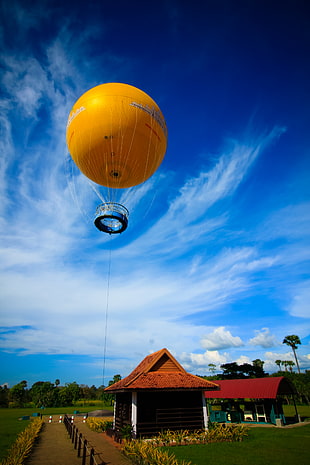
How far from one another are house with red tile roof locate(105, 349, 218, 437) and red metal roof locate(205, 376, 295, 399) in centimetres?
732

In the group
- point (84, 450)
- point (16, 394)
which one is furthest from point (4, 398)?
point (84, 450)

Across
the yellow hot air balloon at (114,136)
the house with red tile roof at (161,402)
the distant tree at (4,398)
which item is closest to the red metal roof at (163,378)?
the house with red tile roof at (161,402)

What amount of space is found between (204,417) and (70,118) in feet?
61.5

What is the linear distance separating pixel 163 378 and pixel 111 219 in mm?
11031

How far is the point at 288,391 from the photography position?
76.9 ft

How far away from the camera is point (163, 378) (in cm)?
1662

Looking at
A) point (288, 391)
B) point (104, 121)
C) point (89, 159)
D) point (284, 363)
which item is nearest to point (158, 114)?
point (104, 121)

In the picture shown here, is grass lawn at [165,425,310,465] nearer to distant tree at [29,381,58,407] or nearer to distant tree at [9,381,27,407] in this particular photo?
distant tree at [29,381,58,407]

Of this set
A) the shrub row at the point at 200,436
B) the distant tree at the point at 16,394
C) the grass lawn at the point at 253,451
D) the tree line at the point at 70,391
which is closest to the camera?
the grass lawn at the point at 253,451

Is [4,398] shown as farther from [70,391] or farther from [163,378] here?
[163,378]

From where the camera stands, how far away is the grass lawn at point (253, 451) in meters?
11.0

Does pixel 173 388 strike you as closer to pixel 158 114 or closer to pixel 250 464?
pixel 250 464

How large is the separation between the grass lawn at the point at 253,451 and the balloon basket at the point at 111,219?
1031 cm

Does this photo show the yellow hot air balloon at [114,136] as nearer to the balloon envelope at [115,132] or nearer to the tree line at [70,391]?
the balloon envelope at [115,132]
